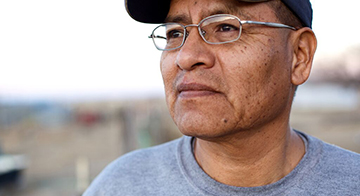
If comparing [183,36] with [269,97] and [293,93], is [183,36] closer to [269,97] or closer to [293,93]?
[269,97]

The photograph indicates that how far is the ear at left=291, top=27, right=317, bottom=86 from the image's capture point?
2152 millimetres

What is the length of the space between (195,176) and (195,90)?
0.53 metres

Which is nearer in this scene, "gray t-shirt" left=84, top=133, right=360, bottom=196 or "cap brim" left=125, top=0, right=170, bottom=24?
"gray t-shirt" left=84, top=133, right=360, bottom=196

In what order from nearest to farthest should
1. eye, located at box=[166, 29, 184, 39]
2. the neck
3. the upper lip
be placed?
the upper lip, the neck, eye, located at box=[166, 29, 184, 39]

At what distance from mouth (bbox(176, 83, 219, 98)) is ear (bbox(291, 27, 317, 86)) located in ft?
1.95

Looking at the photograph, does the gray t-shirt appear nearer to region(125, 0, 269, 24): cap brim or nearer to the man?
the man

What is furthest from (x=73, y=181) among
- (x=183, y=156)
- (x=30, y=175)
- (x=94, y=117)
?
(x=94, y=117)

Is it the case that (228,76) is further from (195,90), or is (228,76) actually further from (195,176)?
(195,176)

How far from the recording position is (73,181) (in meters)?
Result: 15.2

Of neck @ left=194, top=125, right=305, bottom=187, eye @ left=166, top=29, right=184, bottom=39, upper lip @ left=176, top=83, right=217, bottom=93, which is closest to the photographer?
upper lip @ left=176, top=83, right=217, bottom=93

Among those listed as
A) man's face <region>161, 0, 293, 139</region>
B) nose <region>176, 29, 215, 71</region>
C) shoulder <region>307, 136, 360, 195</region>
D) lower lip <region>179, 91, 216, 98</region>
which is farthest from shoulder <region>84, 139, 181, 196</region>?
shoulder <region>307, 136, 360, 195</region>

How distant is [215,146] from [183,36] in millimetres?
655

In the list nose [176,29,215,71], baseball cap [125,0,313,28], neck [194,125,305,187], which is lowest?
neck [194,125,305,187]

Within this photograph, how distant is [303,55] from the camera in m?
2.20
